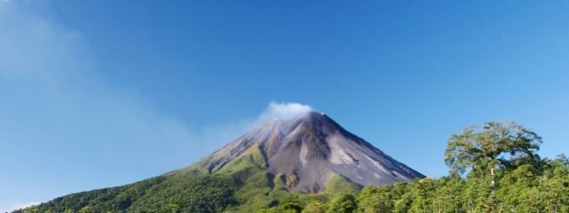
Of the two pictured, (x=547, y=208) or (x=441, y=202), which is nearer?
(x=547, y=208)

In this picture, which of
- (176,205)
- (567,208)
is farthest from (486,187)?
(176,205)

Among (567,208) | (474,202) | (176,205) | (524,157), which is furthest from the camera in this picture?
(176,205)

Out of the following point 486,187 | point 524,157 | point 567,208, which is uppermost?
point 524,157

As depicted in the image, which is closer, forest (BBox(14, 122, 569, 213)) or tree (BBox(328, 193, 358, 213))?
forest (BBox(14, 122, 569, 213))

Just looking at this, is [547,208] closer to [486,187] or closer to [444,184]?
[486,187]

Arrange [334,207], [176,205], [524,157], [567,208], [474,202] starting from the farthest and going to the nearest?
1. [176,205]
2. [334,207]
3. [524,157]
4. [474,202]
5. [567,208]

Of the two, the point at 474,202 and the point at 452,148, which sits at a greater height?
the point at 452,148

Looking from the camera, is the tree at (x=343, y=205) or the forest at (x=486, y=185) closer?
the forest at (x=486, y=185)

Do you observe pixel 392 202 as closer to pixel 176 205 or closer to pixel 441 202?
pixel 441 202

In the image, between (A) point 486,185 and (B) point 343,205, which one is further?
(B) point 343,205
